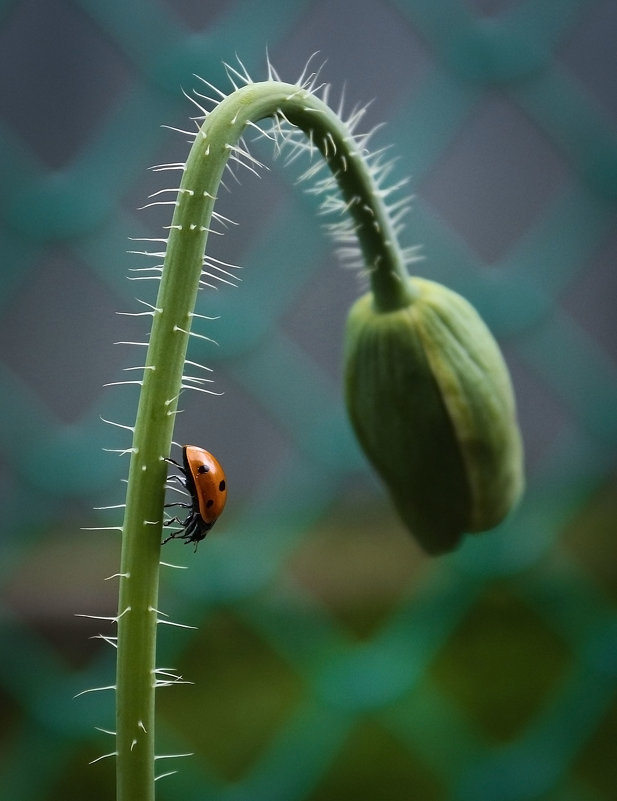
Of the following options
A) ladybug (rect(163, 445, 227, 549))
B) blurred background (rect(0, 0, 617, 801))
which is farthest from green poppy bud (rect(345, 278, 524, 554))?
blurred background (rect(0, 0, 617, 801))

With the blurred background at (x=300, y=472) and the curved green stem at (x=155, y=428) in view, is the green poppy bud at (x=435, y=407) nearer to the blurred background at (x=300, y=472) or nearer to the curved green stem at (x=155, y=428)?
the curved green stem at (x=155, y=428)

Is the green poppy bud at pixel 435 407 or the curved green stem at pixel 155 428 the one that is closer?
the curved green stem at pixel 155 428

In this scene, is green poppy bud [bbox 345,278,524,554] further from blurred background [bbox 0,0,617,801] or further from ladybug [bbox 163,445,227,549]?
blurred background [bbox 0,0,617,801]

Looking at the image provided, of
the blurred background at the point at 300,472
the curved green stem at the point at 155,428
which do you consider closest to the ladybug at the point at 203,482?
the curved green stem at the point at 155,428

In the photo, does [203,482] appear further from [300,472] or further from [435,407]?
[300,472]

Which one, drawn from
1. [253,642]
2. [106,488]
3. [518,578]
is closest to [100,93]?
[106,488]

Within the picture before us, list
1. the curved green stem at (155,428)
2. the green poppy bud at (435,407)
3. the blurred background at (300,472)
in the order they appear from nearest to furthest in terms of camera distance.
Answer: the curved green stem at (155,428), the green poppy bud at (435,407), the blurred background at (300,472)

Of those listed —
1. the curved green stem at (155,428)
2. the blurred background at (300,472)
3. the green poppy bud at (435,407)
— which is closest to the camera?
the curved green stem at (155,428)
